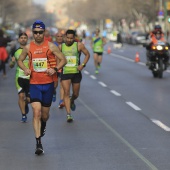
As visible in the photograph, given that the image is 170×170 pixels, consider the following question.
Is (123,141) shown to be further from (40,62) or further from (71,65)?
(71,65)

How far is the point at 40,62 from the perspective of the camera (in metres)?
10.2

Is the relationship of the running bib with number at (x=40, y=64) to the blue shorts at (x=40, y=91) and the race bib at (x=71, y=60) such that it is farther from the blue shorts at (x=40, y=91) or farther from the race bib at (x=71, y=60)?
→ the race bib at (x=71, y=60)

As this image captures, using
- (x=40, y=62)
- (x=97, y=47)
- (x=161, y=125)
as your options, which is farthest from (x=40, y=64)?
(x=97, y=47)

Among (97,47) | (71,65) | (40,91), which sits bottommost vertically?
(97,47)

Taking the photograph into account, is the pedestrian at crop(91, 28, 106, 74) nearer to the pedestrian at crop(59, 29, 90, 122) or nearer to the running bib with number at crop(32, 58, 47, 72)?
the pedestrian at crop(59, 29, 90, 122)

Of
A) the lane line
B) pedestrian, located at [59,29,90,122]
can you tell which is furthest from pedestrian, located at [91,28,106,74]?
pedestrian, located at [59,29,90,122]

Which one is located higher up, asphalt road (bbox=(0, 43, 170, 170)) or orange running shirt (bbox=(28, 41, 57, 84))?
orange running shirt (bbox=(28, 41, 57, 84))

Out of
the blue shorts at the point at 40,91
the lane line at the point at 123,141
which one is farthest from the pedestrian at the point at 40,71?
the lane line at the point at 123,141

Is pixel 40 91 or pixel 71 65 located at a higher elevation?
pixel 40 91

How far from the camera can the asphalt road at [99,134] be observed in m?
9.27

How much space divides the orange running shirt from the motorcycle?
596 inches

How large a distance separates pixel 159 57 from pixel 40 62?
15.4 metres

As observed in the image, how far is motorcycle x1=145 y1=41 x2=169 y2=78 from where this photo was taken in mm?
25094

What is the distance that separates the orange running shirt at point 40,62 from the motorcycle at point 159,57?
15.1m
